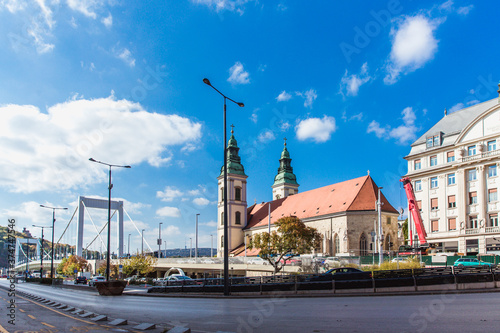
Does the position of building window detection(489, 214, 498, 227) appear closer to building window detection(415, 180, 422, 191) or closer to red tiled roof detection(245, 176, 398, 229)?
building window detection(415, 180, 422, 191)

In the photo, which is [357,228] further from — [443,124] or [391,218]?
[443,124]

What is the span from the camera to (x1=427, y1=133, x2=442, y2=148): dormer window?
5588 centimetres

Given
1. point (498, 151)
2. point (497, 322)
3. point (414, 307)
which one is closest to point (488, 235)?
point (498, 151)

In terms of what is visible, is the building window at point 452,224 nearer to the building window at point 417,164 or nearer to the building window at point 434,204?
the building window at point 434,204

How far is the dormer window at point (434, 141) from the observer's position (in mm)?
55875

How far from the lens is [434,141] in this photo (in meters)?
56.7

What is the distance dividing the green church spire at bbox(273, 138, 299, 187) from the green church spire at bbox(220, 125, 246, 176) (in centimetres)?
1261

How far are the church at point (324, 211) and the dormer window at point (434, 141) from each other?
9.70 metres

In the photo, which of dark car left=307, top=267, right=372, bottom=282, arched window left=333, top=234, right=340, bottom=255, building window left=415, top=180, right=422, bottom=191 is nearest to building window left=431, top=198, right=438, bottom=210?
building window left=415, top=180, right=422, bottom=191

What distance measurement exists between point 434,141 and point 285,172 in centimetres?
5386

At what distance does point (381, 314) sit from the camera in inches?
441

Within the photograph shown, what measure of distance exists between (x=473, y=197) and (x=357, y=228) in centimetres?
2014

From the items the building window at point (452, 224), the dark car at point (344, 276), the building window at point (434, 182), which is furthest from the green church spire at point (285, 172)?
the dark car at point (344, 276)

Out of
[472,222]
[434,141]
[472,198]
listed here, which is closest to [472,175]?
[472,198]
